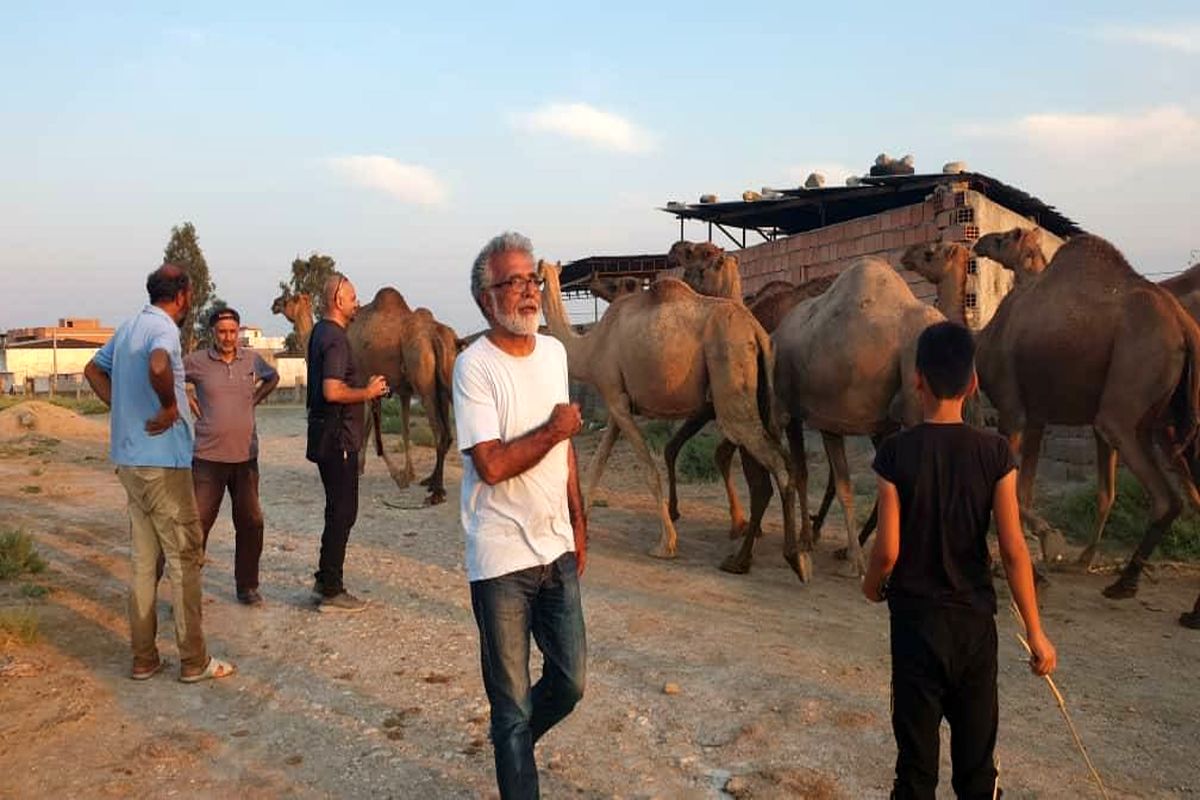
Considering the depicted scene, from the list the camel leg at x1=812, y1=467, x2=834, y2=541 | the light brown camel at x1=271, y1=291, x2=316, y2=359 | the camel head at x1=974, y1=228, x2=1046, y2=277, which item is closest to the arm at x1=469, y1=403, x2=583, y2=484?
the camel leg at x1=812, y1=467, x2=834, y2=541

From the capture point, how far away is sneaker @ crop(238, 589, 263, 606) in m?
6.69

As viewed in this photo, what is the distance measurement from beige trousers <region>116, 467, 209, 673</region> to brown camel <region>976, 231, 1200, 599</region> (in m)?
5.98

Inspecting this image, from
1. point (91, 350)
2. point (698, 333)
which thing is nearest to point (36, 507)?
point (698, 333)

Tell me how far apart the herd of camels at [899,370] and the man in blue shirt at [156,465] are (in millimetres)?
4078

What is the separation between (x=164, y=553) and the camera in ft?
16.7

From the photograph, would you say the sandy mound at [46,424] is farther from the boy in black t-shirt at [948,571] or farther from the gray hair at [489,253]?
the boy in black t-shirt at [948,571]

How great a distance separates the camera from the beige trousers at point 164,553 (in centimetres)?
500

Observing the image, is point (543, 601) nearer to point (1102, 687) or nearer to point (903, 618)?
point (903, 618)

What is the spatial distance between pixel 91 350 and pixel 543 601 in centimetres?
6370

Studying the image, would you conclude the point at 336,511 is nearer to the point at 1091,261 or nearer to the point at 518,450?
the point at 518,450

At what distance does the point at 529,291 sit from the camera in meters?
3.25

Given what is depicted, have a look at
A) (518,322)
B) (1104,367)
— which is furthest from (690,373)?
(518,322)

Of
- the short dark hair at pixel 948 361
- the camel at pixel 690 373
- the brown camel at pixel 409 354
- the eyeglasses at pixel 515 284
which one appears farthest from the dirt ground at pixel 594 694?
the brown camel at pixel 409 354

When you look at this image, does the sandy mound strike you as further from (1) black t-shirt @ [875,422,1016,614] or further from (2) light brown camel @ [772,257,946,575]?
(1) black t-shirt @ [875,422,1016,614]
